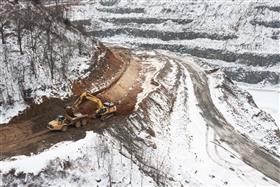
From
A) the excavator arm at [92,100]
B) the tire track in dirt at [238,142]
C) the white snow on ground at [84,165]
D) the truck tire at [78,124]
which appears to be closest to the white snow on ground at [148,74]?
the excavator arm at [92,100]

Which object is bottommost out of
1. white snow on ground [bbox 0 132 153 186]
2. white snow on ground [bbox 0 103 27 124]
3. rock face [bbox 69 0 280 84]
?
rock face [bbox 69 0 280 84]

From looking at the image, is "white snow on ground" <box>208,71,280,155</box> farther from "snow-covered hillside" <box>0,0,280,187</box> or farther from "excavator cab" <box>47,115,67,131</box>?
"excavator cab" <box>47,115,67,131</box>

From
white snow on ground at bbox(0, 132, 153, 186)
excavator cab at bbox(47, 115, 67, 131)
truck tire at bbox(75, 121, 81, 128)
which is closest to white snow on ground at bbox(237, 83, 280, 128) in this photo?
truck tire at bbox(75, 121, 81, 128)

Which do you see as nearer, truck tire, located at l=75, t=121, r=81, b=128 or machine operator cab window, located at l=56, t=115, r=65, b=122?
machine operator cab window, located at l=56, t=115, r=65, b=122

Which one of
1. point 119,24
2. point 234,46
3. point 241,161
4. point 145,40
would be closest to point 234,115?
point 241,161

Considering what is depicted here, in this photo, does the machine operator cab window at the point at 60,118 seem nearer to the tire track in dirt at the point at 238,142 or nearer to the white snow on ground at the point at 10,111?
the white snow on ground at the point at 10,111
